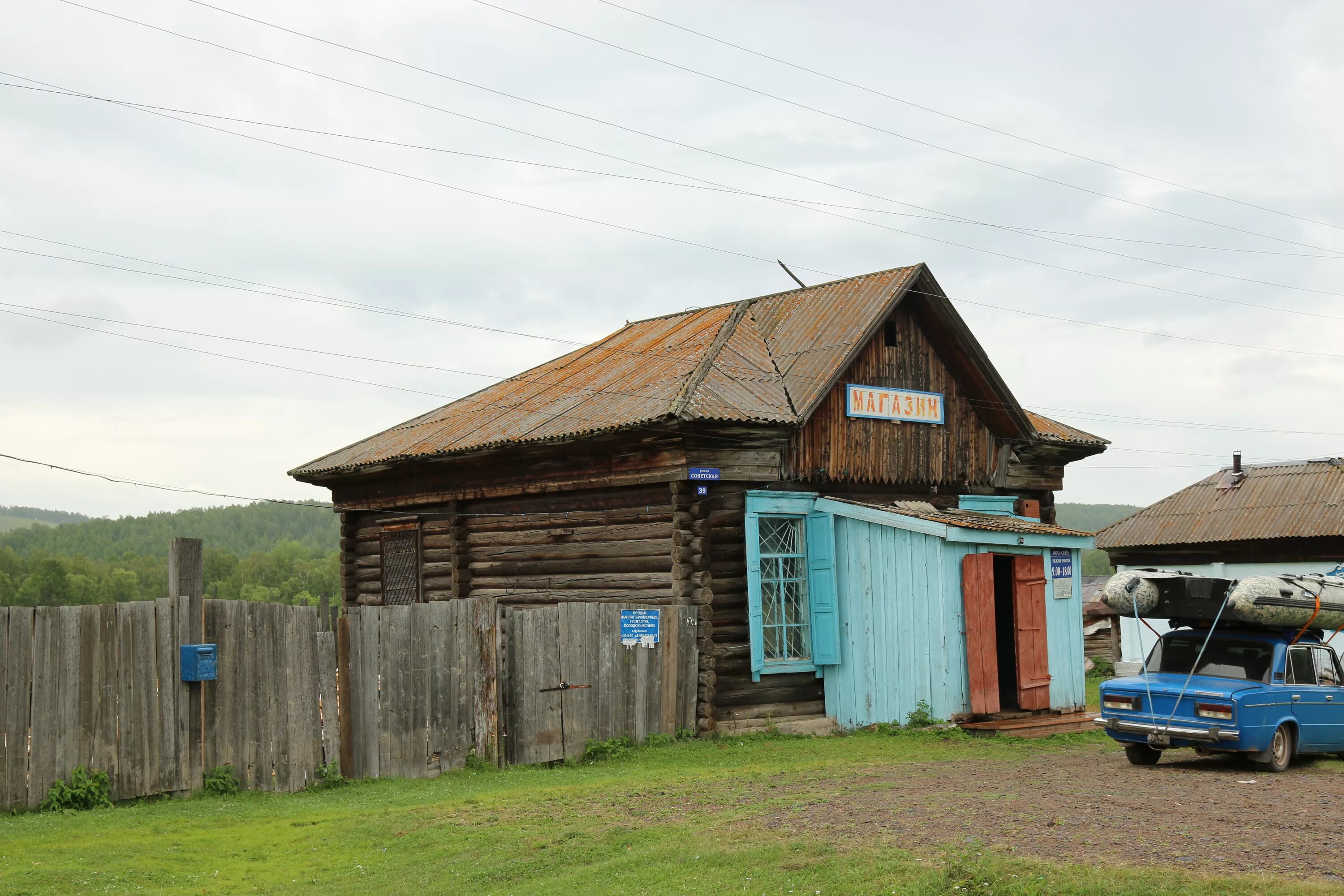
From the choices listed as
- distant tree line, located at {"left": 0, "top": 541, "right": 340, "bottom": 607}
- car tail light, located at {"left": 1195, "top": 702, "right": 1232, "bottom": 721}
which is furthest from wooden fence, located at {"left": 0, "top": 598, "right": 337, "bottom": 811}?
distant tree line, located at {"left": 0, "top": 541, "right": 340, "bottom": 607}

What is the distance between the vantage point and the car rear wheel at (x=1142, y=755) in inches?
579

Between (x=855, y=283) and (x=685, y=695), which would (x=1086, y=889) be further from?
(x=855, y=283)

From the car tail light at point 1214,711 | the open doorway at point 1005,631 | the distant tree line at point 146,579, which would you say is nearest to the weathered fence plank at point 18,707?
the car tail light at point 1214,711

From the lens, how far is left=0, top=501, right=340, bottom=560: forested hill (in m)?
124

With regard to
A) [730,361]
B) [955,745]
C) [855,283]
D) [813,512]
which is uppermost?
[855,283]

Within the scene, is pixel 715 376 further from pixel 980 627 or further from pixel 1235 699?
pixel 1235 699

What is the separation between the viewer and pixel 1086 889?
7469 millimetres

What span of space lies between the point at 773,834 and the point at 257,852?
163 inches

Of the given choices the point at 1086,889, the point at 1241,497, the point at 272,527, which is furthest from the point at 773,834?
the point at 272,527

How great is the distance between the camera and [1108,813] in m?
10.2

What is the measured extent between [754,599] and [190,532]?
11309 cm

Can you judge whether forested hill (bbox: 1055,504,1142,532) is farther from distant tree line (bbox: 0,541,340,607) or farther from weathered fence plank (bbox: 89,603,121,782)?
weathered fence plank (bbox: 89,603,121,782)

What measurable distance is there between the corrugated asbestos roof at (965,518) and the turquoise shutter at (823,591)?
0.50 metres

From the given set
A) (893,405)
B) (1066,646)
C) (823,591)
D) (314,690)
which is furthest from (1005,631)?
(314,690)
